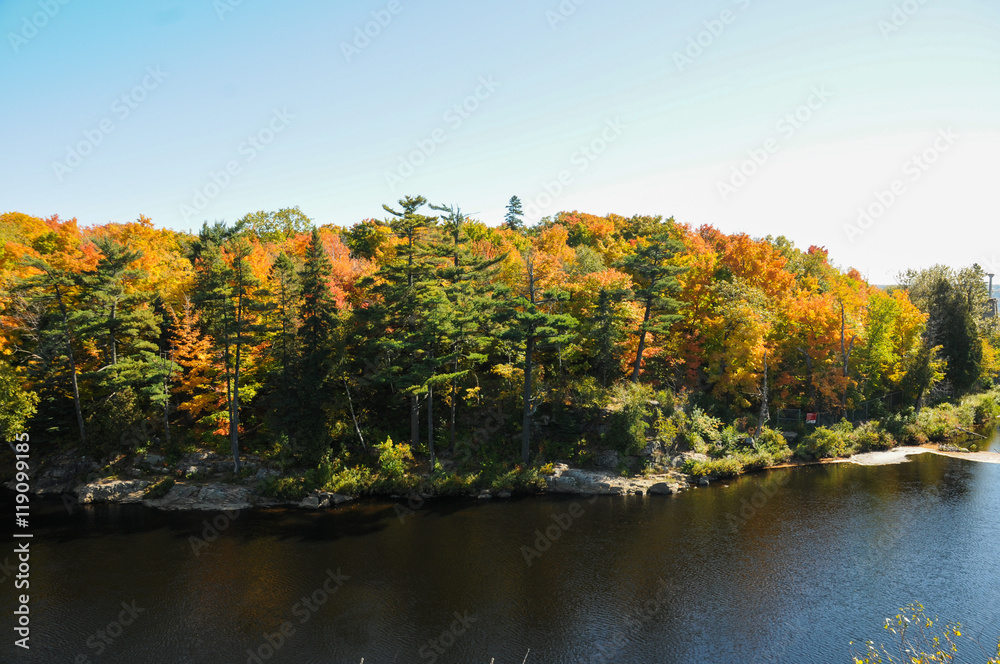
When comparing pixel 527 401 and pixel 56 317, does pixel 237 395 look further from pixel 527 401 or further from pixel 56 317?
pixel 527 401

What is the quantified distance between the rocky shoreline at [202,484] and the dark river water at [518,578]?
1.22m

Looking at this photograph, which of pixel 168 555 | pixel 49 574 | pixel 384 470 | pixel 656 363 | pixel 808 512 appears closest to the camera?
pixel 49 574

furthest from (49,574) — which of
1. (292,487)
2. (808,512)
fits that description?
(808,512)

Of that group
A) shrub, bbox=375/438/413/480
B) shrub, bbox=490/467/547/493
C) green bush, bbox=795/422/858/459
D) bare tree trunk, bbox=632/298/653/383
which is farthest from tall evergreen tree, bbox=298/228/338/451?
green bush, bbox=795/422/858/459

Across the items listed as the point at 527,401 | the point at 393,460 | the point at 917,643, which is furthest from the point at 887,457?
the point at 393,460

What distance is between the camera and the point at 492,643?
58.1 ft

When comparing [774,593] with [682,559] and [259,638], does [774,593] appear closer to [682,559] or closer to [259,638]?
[682,559]

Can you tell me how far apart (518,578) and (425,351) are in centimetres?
1575

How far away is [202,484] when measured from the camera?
31438 mm

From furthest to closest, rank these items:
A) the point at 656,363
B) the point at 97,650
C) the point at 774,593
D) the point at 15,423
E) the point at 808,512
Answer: the point at 656,363, the point at 15,423, the point at 808,512, the point at 774,593, the point at 97,650

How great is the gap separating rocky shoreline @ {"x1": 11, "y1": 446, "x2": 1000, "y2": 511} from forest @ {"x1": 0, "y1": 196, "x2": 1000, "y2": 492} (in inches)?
47.0

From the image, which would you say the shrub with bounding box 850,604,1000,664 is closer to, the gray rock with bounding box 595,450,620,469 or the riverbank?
the riverbank

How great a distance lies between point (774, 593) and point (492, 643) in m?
11.7

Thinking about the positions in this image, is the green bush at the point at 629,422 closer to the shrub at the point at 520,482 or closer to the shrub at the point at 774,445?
the shrub at the point at 520,482
